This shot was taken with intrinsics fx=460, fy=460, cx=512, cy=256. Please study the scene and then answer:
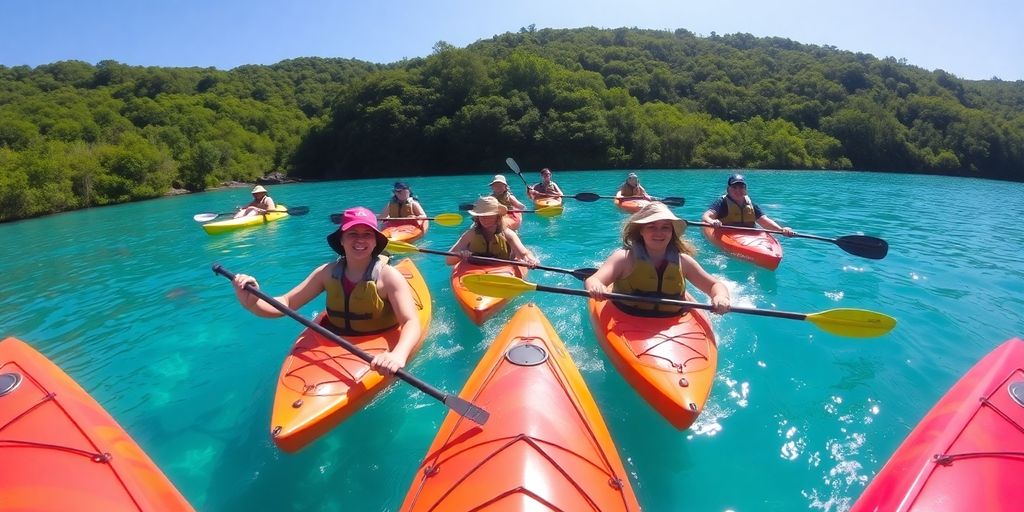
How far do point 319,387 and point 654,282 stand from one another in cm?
295

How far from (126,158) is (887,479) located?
112 ft

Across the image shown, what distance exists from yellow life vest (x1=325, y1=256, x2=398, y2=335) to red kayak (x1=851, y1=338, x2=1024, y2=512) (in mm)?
3448

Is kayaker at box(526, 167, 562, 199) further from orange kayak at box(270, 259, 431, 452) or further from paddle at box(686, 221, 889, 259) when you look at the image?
orange kayak at box(270, 259, 431, 452)

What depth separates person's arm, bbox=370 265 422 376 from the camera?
3238mm

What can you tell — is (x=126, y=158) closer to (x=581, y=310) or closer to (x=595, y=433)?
(x=581, y=310)

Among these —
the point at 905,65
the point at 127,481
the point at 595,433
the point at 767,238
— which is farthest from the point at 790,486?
the point at 905,65

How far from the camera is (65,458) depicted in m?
2.47

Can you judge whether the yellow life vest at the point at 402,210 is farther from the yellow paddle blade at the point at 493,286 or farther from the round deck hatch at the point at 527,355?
the round deck hatch at the point at 527,355

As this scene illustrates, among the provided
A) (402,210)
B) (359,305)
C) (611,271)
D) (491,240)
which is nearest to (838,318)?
(611,271)

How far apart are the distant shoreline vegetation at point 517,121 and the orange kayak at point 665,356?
102ft

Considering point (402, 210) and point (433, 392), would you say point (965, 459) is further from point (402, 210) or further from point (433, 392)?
point (402, 210)

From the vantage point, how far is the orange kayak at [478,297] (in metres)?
5.14

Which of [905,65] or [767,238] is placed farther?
[905,65]

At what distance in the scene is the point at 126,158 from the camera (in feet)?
85.4
